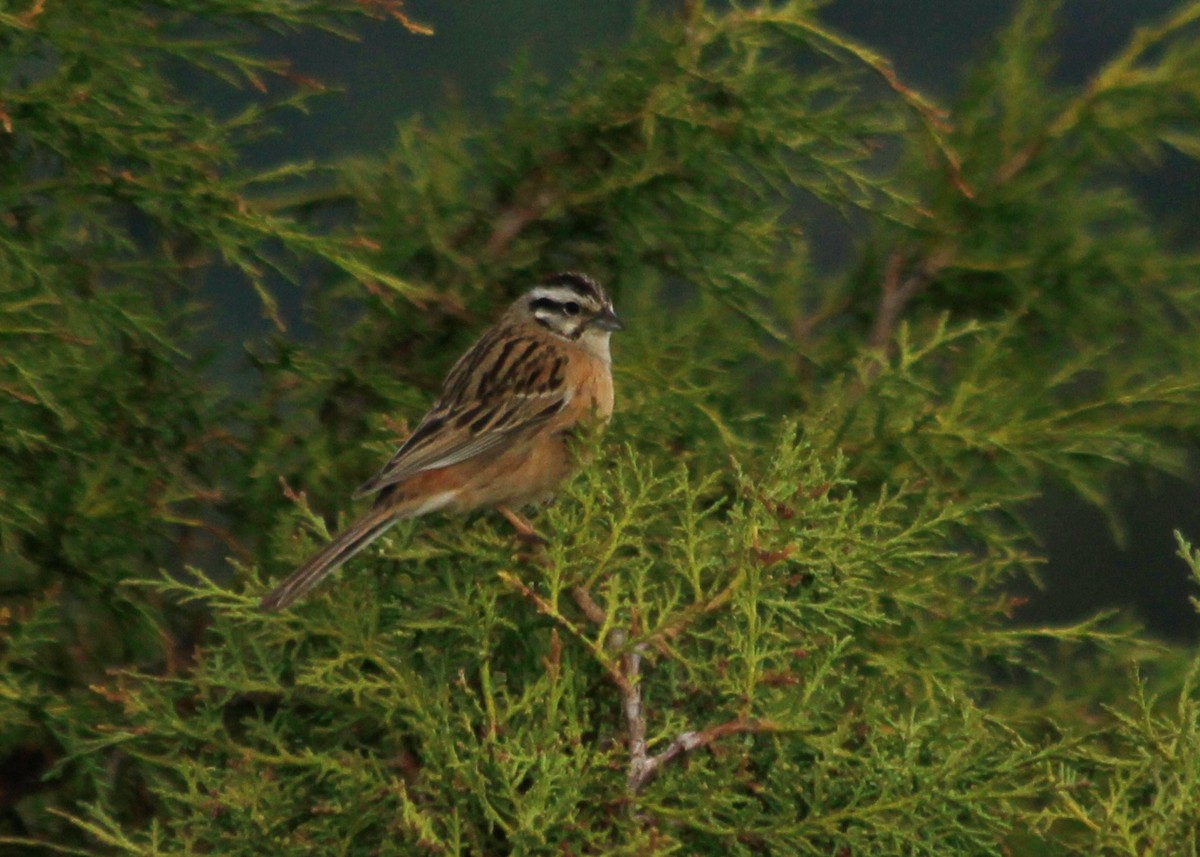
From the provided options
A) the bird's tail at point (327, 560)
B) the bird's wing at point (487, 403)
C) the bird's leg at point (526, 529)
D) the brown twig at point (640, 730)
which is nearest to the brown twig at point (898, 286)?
the bird's wing at point (487, 403)

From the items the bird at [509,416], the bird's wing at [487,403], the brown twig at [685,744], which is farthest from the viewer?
the bird's wing at [487,403]

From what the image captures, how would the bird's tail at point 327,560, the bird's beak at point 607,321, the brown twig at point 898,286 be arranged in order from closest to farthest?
the bird's tail at point 327,560 < the bird's beak at point 607,321 < the brown twig at point 898,286

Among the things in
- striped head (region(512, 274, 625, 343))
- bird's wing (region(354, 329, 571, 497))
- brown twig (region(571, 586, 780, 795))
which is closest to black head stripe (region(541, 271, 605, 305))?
striped head (region(512, 274, 625, 343))

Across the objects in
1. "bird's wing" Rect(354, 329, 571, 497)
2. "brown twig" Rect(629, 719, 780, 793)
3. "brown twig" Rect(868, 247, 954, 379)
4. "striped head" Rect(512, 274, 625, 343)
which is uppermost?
"brown twig" Rect(629, 719, 780, 793)

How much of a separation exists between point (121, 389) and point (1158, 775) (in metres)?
1.97

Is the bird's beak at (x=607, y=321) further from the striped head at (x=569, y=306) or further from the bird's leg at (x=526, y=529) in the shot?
the bird's leg at (x=526, y=529)

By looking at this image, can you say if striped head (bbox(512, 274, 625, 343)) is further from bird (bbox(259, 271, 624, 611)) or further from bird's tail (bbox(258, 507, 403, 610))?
bird's tail (bbox(258, 507, 403, 610))

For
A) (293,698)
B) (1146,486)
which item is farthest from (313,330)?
(1146,486)

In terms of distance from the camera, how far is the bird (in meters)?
3.52

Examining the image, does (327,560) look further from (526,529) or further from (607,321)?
(607,321)

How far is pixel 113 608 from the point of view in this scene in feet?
11.1

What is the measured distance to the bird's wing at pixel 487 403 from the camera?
3.70 metres

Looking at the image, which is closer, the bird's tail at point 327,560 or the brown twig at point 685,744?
the brown twig at point 685,744

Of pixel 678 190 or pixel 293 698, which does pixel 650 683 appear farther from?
pixel 678 190
